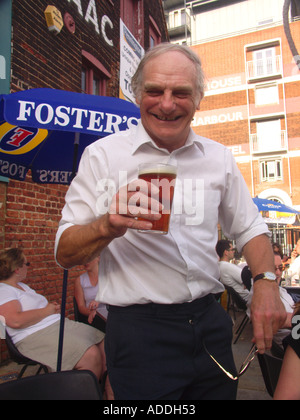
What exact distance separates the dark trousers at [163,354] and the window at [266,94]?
24718 mm

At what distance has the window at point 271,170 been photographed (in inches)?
910

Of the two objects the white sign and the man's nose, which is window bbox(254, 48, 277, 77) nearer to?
the white sign

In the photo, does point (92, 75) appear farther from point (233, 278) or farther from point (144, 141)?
point (144, 141)

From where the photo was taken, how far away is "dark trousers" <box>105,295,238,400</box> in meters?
1.27

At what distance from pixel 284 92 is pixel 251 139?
11.9ft

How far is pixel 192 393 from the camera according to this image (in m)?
1.36

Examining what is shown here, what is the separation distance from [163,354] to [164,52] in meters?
1.20

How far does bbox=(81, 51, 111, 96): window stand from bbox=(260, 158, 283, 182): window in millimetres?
18405

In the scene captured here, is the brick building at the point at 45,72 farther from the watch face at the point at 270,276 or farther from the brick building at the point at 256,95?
the brick building at the point at 256,95

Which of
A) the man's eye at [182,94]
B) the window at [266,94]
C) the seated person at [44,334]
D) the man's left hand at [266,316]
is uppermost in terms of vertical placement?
the window at [266,94]

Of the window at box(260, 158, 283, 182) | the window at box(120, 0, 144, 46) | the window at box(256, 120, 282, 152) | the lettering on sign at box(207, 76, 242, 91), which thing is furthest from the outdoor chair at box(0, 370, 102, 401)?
the lettering on sign at box(207, 76, 242, 91)

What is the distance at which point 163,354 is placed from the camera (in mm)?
1297

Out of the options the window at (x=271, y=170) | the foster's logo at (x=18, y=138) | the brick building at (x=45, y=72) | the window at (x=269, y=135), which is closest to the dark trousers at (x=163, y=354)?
the foster's logo at (x=18, y=138)

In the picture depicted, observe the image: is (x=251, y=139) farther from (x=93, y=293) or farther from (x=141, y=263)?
(x=141, y=263)
